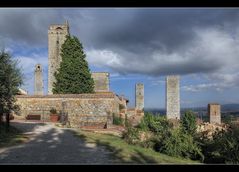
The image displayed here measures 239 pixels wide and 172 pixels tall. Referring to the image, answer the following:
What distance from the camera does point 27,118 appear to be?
83.1ft

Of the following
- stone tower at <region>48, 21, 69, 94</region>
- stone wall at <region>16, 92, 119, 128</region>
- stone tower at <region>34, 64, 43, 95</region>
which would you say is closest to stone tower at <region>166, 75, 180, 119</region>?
stone wall at <region>16, 92, 119, 128</region>

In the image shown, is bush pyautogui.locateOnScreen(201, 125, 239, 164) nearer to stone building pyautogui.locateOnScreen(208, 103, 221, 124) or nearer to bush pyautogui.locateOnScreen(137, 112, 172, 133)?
bush pyautogui.locateOnScreen(137, 112, 172, 133)

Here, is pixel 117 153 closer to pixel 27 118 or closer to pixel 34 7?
pixel 34 7

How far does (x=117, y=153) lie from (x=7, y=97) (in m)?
6.51

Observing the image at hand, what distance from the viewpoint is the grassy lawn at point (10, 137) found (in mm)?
13456

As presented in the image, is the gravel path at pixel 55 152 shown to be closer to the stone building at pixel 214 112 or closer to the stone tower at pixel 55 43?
the stone building at pixel 214 112

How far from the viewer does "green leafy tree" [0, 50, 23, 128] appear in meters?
15.0

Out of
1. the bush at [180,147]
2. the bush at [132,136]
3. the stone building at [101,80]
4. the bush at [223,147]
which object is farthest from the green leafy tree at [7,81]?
the stone building at [101,80]

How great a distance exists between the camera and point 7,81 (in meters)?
15.2

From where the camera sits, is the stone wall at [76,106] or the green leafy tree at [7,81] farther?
the stone wall at [76,106]

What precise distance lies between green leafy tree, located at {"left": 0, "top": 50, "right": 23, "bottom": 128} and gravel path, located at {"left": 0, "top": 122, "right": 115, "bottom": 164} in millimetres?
1931

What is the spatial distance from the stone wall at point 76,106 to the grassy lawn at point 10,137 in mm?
7911

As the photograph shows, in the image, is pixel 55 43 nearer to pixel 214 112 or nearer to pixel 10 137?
pixel 214 112
